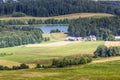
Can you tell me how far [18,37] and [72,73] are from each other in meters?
50.8

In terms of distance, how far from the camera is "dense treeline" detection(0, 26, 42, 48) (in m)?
131

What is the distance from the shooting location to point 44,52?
374 feet

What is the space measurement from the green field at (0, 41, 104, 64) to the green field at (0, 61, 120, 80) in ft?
40.3

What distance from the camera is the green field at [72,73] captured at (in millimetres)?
80688

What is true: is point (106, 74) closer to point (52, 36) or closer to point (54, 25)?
point (52, 36)

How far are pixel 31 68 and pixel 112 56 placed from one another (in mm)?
21919

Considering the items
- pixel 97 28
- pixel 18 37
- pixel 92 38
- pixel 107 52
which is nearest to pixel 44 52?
pixel 107 52

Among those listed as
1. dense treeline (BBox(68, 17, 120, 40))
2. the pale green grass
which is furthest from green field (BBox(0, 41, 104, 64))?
dense treeline (BBox(68, 17, 120, 40))

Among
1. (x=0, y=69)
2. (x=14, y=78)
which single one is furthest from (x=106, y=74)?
(x=0, y=69)

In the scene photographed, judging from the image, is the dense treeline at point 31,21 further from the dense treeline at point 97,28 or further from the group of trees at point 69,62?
the group of trees at point 69,62

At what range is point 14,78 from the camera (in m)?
80.8

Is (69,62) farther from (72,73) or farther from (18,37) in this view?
(18,37)

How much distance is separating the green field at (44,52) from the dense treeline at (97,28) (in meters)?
20.2

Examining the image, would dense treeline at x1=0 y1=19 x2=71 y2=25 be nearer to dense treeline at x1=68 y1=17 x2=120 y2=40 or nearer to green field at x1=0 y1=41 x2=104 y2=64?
dense treeline at x1=68 y1=17 x2=120 y2=40
